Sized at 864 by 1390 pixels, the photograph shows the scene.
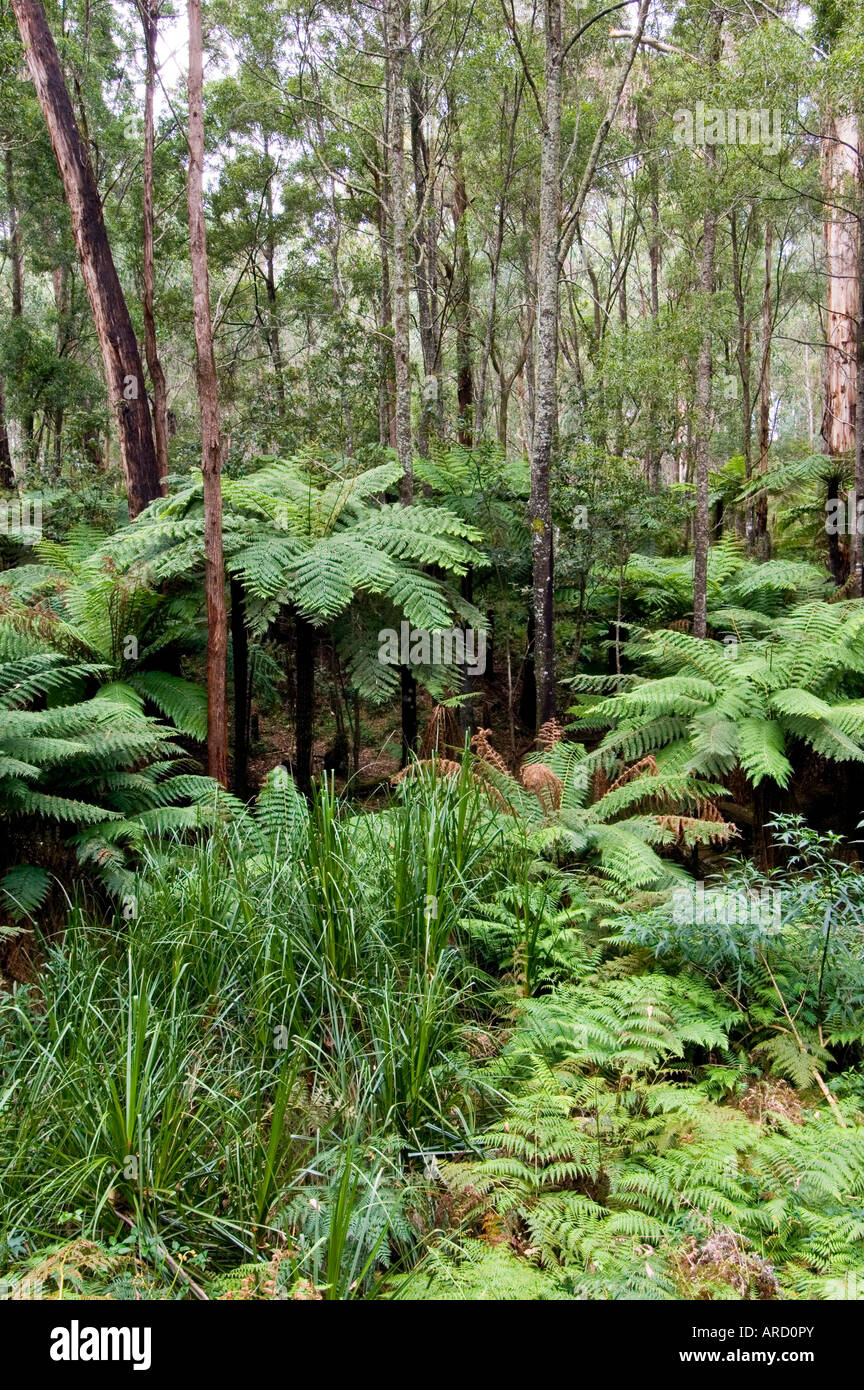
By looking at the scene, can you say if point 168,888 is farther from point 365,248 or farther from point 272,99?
point 365,248

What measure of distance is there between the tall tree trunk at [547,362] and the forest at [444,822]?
1.3 inches

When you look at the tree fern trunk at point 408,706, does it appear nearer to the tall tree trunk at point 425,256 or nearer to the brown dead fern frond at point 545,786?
the brown dead fern frond at point 545,786

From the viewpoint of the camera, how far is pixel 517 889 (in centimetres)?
379

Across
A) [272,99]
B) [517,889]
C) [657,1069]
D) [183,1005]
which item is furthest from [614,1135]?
Result: [272,99]

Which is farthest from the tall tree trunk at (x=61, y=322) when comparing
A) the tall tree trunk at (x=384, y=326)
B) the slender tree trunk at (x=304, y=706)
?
the slender tree trunk at (x=304, y=706)

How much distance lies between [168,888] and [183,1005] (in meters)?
0.61

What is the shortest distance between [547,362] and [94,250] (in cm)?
432

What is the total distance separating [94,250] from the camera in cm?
757

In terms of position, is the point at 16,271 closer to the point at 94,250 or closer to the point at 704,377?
the point at 94,250


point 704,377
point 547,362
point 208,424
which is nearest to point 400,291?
point 547,362

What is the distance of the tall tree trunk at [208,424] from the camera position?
17.5 ft

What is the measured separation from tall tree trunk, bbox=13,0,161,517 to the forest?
42mm

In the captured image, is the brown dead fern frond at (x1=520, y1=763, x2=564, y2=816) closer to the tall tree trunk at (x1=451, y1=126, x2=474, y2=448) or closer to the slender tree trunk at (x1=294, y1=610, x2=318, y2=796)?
the slender tree trunk at (x1=294, y1=610, x2=318, y2=796)

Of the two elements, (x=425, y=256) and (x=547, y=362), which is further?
(x=425, y=256)
